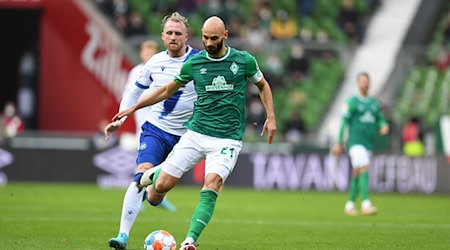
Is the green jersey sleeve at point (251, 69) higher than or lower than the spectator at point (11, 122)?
higher

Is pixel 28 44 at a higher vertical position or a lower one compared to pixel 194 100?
higher

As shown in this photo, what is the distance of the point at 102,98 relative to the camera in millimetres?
31422

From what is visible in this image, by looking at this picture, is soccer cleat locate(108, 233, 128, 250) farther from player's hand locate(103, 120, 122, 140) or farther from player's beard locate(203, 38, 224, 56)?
player's beard locate(203, 38, 224, 56)

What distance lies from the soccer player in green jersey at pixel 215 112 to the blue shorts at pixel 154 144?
1.11 metres

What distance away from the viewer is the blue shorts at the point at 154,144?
12430mm

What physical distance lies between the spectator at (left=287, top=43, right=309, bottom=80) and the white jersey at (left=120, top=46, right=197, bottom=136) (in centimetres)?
1721

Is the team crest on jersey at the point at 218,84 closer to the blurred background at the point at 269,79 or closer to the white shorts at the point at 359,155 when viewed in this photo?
the white shorts at the point at 359,155

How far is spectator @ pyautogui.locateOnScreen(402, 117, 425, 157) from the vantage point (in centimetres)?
2712

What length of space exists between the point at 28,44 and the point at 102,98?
4.69 meters

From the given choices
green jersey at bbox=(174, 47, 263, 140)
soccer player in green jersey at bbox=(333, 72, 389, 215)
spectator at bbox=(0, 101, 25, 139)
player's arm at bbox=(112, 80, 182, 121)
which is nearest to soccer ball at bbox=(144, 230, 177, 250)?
green jersey at bbox=(174, 47, 263, 140)

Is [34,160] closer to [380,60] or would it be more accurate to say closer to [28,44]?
[28,44]

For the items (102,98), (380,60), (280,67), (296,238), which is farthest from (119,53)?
(296,238)

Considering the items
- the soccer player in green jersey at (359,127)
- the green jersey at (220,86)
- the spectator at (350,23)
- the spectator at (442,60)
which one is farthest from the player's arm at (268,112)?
the spectator at (350,23)

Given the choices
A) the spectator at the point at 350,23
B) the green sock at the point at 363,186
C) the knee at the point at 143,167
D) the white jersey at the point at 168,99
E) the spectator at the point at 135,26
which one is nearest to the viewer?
the knee at the point at 143,167
